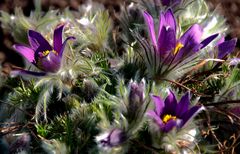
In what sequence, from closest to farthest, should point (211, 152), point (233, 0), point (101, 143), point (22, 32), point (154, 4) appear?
point (101, 143) → point (211, 152) → point (154, 4) → point (22, 32) → point (233, 0)

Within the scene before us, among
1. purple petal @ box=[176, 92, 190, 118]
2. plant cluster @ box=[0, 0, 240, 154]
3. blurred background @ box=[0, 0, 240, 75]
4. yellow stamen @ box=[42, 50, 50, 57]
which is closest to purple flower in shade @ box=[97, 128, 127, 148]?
plant cluster @ box=[0, 0, 240, 154]

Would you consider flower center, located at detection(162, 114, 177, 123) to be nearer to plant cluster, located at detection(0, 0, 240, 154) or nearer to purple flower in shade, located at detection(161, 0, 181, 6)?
plant cluster, located at detection(0, 0, 240, 154)

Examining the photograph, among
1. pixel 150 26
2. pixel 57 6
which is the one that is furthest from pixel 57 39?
pixel 57 6

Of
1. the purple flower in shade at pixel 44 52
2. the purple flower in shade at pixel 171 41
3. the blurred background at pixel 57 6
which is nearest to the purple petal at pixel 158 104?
the purple flower in shade at pixel 171 41

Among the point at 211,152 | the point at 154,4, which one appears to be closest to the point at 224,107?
the point at 211,152

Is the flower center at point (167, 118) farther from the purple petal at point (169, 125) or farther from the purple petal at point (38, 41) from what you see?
the purple petal at point (38, 41)

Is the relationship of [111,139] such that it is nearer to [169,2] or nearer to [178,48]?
[178,48]

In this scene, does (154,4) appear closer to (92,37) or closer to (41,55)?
(92,37)
